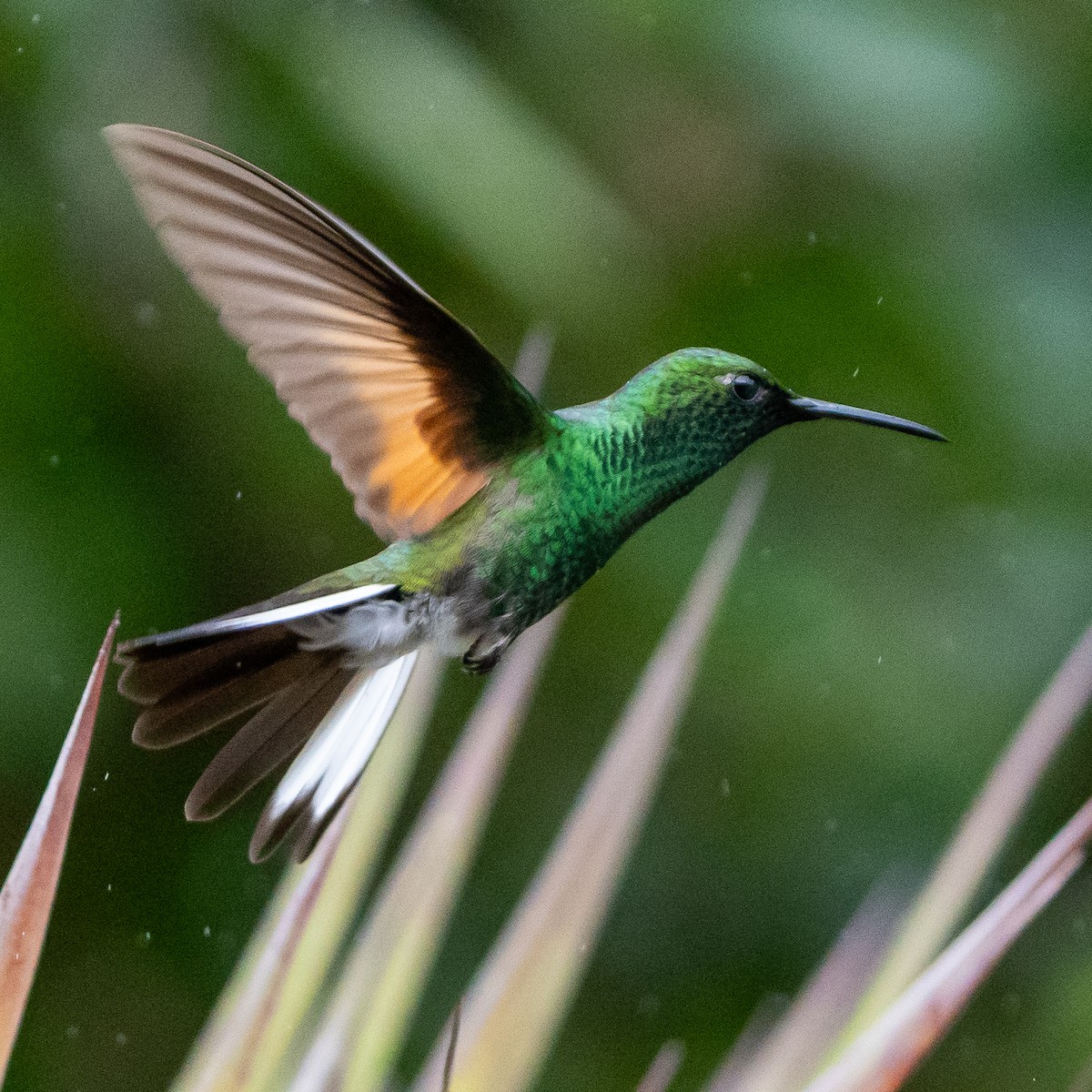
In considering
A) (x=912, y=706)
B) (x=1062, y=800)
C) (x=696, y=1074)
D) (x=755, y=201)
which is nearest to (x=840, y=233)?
(x=755, y=201)

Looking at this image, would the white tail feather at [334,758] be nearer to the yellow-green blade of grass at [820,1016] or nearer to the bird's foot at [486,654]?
Answer: the bird's foot at [486,654]

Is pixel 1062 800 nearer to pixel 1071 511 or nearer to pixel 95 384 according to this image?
pixel 1071 511

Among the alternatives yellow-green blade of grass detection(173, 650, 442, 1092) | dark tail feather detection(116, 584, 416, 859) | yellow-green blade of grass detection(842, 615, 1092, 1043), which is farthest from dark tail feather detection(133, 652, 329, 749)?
yellow-green blade of grass detection(842, 615, 1092, 1043)

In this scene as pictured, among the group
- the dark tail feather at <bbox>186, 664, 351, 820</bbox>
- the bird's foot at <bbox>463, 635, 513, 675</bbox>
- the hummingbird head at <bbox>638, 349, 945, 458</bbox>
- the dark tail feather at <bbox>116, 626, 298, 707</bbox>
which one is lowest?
the dark tail feather at <bbox>186, 664, 351, 820</bbox>

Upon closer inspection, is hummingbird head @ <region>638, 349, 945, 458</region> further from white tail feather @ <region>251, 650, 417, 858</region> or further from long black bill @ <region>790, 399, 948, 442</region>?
white tail feather @ <region>251, 650, 417, 858</region>

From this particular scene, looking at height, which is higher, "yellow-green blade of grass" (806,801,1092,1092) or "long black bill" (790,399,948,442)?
"long black bill" (790,399,948,442)

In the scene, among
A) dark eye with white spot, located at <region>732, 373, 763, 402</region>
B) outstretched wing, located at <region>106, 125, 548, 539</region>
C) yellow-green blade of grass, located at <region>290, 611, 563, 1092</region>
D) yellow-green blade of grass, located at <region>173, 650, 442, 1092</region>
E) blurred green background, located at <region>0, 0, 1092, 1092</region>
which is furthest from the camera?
blurred green background, located at <region>0, 0, 1092, 1092</region>

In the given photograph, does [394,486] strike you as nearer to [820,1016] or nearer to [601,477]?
[601,477]
